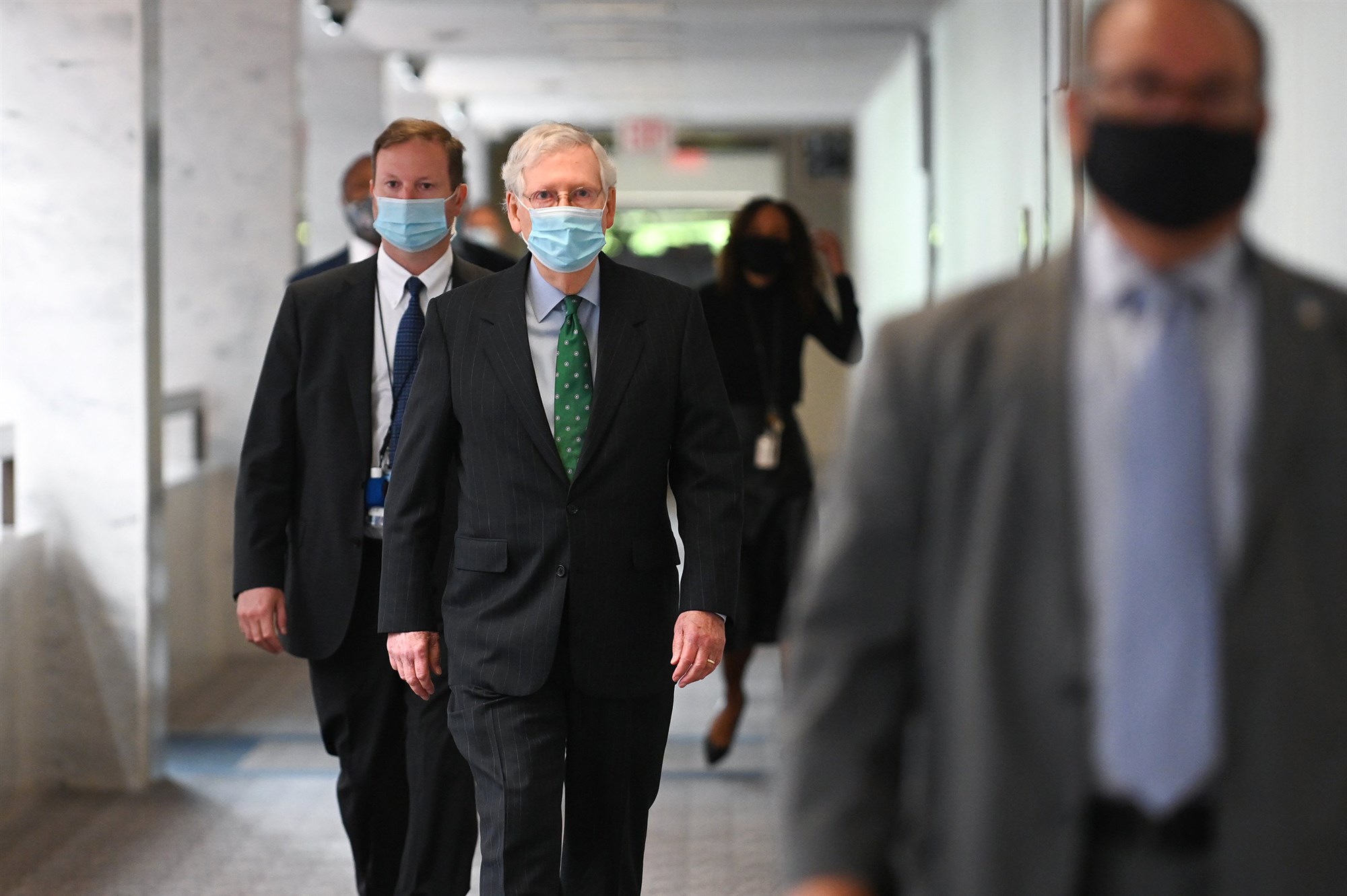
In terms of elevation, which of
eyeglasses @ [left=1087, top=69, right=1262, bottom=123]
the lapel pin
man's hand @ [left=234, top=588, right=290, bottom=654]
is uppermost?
eyeglasses @ [left=1087, top=69, right=1262, bottom=123]

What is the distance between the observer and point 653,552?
3045mm

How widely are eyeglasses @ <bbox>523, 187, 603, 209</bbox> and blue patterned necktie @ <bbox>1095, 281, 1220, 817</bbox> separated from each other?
1802mm

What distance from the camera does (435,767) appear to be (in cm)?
348

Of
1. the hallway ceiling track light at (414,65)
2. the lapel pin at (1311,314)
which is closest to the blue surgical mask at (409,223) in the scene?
the lapel pin at (1311,314)

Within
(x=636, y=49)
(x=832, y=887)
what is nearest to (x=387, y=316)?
(x=832, y=887)

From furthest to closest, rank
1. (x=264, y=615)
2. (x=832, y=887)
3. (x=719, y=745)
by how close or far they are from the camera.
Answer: (x=719, y=745) → (x=264, y=615) → (x=832, y=887)

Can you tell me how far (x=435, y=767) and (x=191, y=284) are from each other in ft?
14.9

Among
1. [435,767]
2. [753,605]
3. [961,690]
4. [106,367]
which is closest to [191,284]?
[106,367]

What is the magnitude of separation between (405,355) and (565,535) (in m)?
0.79

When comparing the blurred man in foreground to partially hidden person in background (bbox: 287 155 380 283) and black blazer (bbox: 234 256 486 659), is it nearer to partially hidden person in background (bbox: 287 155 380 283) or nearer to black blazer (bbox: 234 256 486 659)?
black blazer (bbox: 234 256 486 659)

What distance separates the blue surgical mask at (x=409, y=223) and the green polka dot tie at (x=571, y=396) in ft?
2.38

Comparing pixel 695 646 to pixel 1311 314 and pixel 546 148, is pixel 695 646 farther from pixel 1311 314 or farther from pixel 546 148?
pixel 1311 314

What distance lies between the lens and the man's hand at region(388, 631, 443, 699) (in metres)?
3.10

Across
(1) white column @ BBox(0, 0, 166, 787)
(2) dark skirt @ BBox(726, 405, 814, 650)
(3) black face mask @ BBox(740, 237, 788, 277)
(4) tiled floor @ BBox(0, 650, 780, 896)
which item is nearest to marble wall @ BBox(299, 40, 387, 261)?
(4) tiled floor @ BBox(0, 650, 780, 896)
